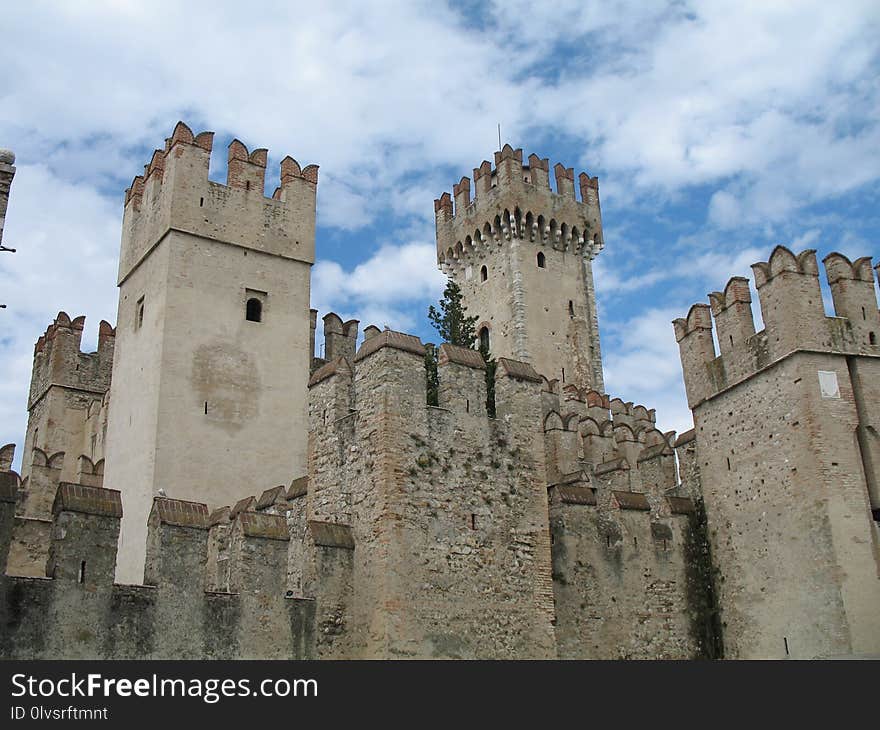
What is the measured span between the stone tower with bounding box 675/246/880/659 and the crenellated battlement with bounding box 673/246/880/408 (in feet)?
0.08

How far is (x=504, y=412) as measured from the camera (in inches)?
599

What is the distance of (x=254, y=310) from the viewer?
76.4 ft

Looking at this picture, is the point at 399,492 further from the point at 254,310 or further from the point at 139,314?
the point at 139,314

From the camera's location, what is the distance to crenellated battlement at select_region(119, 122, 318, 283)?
901 inches

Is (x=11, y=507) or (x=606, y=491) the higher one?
(x=606, y=491)

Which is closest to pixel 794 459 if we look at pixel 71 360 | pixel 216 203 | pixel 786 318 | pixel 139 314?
pixel 786 318

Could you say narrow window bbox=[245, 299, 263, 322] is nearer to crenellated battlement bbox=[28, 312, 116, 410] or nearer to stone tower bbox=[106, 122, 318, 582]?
stone tower bbox=[106, 122, 318, 582]

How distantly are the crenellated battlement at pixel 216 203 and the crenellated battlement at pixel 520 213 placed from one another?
70.8 ft

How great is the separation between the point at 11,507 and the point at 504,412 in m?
7.16

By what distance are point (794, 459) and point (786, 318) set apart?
7.67 feet

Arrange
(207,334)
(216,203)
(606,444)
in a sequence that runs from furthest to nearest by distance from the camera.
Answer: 1. (606,444)
2. (216,203)
3. (207,334)

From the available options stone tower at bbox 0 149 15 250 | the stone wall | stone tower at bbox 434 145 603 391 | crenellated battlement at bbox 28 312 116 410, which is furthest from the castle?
stone tower at bbox 434 145 603 391
